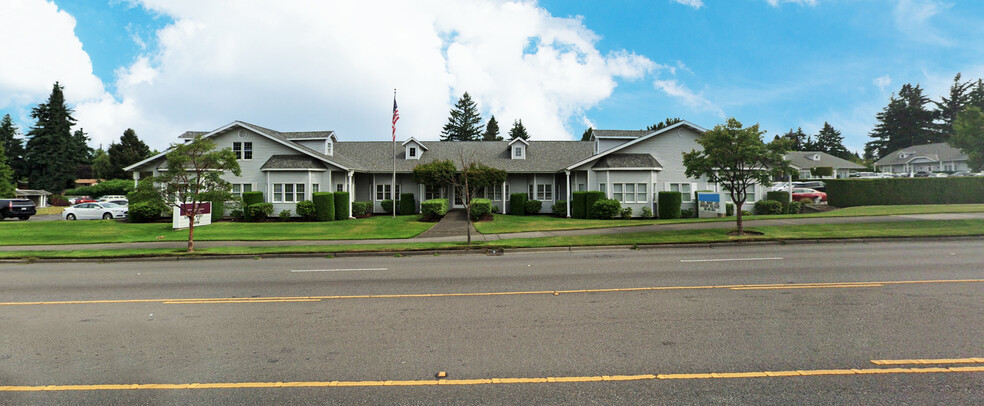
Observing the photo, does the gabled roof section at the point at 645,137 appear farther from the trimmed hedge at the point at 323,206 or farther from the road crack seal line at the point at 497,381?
the road crack seal line at the point at 497,381

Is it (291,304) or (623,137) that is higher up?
(623,137)

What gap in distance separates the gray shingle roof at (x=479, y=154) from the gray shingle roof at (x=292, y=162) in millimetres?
4099

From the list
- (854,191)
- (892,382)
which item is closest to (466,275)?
(892,382)

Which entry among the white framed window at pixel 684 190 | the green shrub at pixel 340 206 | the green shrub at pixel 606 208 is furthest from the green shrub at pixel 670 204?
the green shrub at pixel 340 206

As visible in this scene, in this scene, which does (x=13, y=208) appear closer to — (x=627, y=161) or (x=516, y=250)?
(x=516, y=250)

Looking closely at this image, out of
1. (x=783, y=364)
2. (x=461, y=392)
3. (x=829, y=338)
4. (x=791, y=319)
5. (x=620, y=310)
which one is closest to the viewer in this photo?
(x=461, y=392)

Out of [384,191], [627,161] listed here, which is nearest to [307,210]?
[384,191]

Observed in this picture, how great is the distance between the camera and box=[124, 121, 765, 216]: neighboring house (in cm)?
3084

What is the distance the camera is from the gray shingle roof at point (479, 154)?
3556cm

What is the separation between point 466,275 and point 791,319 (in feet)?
22.0

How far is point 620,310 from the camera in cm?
727

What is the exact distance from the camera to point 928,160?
69.4 metres

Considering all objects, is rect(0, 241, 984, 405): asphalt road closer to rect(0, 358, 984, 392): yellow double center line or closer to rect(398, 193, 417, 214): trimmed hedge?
rect(0, 358, 984, 392): yellow double center line

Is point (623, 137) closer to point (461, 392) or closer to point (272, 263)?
point (272, 263)
